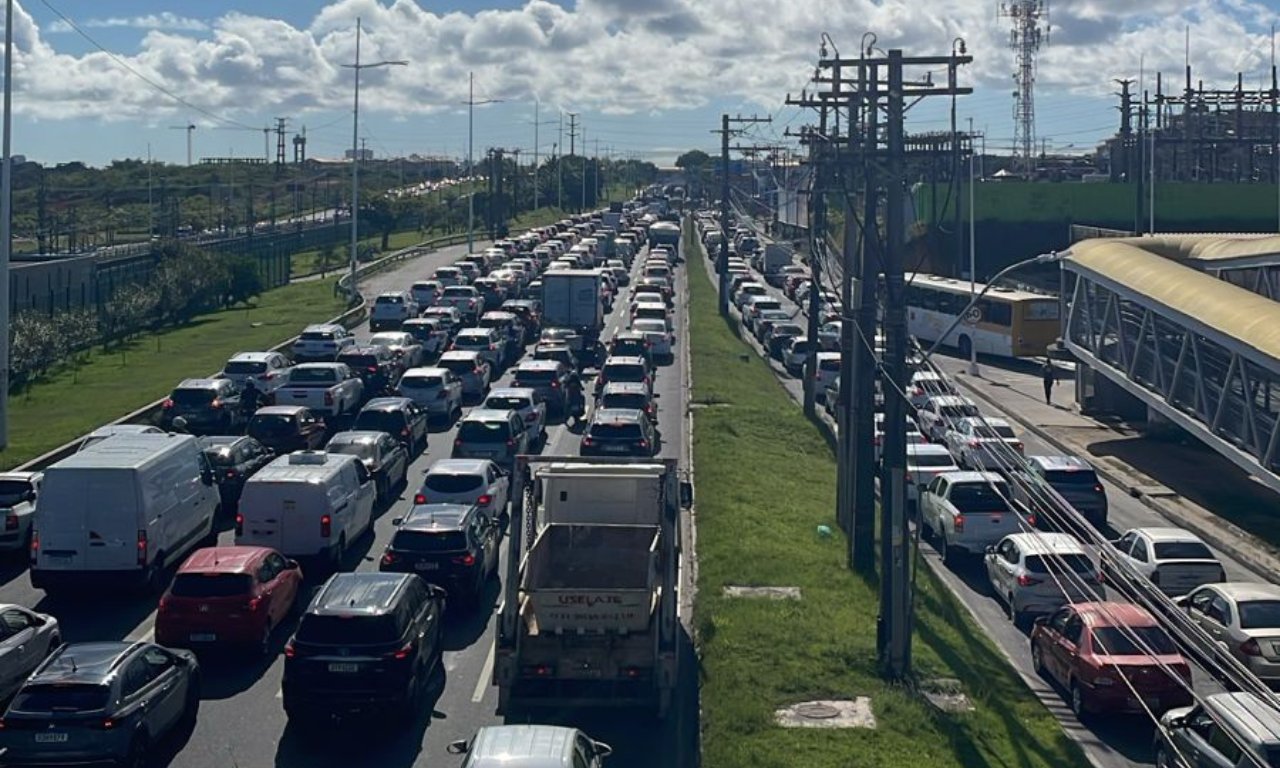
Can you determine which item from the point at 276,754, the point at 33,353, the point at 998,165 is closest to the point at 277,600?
the point at 276,754

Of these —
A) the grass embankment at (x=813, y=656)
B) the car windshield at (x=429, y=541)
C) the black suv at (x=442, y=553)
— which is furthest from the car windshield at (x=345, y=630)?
the car windshield at (x=429, y=541)

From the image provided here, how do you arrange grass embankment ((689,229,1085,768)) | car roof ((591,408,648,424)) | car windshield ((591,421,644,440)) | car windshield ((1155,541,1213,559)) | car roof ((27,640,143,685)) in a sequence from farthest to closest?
car roof ((591,408,648,424)), car windshield ((591,421,644,440)), car windshield ((1155,541,1213,559)), grass embankment ((689,229,1085,768)), car roof ((27,640,143,685))

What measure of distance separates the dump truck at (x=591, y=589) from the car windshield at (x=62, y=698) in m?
4.16

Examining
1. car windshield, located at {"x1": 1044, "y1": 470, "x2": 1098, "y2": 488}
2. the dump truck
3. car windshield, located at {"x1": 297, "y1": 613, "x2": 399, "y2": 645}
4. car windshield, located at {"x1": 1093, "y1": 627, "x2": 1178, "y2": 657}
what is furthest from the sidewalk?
car windshield, located at {"x1": 297, "y1": 613, "x2": 399, "y2": 645}

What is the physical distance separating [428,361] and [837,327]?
15700mm

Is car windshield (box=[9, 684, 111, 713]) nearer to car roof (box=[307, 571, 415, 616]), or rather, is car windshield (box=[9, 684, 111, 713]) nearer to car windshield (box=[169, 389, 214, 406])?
car roof (box=[307, 571, 415, 616])

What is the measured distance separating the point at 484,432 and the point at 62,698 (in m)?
16.7

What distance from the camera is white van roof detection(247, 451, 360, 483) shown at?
77.5 feet

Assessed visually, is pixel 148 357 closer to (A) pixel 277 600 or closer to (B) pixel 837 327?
(B) pixel 837 327

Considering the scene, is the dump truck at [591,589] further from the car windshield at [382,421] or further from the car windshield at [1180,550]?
the car windshield at [382,421]

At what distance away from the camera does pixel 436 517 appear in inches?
884

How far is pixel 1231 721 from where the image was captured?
48.1 ft

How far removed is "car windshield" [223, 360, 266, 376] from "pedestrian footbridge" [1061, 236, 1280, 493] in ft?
67.9

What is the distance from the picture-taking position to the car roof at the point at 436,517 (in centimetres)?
2211
